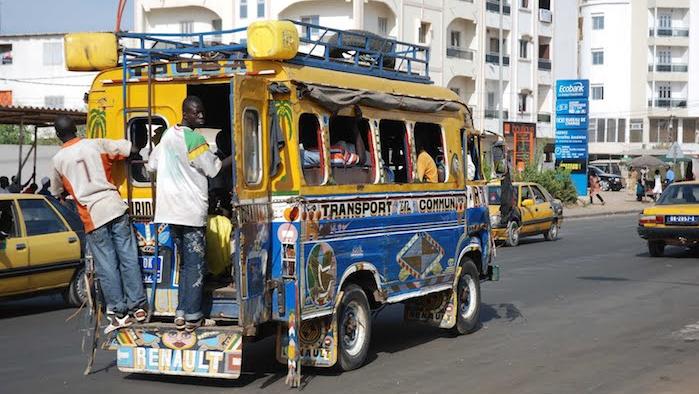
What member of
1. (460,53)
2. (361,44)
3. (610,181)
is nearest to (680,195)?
(361,44)

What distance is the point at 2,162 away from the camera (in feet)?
106

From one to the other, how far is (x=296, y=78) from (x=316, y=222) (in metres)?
1.23

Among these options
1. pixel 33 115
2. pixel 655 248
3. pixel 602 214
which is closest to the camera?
pixel 33 115

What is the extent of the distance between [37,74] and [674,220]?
4920cm

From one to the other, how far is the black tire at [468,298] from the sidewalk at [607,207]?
92.4ft

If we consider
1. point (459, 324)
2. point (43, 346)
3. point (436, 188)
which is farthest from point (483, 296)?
point (43, 346)

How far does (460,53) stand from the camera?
57.2 meters

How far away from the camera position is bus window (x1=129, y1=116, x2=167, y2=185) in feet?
28.6

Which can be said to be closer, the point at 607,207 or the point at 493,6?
the point at 607,207

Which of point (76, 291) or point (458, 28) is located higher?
point (458, 28)

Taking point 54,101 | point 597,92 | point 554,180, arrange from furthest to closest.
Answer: point 597,92
point 54,101
point 554,180

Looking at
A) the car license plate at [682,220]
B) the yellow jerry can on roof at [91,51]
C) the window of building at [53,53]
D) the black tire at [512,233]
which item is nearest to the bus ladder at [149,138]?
the yellow jerry can on roof at [91,51]

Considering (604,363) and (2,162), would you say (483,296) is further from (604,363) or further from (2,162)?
(2,162)

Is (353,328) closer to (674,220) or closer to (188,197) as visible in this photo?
(188,197)
